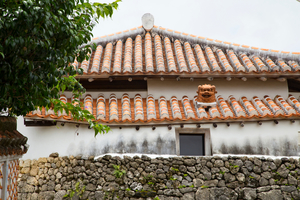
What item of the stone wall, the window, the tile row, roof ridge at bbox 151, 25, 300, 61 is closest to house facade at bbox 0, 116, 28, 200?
the stone wall

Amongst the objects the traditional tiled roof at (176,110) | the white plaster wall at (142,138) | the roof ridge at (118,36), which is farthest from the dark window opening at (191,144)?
the roof ridge at (118,36)

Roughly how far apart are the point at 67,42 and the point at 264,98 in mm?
8026

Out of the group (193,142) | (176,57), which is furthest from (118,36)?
(193,142)

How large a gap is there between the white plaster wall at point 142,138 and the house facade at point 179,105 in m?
0.03

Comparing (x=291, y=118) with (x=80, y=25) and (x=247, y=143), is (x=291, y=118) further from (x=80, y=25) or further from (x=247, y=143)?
(x=80, y=25)

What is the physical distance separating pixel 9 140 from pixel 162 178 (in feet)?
16.7

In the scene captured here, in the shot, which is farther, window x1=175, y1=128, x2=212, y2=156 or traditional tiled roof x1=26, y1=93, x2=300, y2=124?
window x1=175, y1=128, x2=212, y2=156

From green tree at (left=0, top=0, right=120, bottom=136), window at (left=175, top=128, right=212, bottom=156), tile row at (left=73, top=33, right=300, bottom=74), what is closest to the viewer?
green tree at (left=0, top=0, right=120, bottom=136)

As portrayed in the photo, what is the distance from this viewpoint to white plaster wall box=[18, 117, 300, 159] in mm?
9188

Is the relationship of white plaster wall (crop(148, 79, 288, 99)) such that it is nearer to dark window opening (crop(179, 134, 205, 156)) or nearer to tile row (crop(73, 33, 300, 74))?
tile row (crop(73, 33, 300, 74))

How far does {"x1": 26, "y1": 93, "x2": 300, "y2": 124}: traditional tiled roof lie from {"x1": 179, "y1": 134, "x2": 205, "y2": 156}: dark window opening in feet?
2.62

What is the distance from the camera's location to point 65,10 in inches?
183

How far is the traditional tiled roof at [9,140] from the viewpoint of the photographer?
4.77 meters

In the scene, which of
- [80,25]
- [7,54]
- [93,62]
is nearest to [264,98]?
[93,62]
